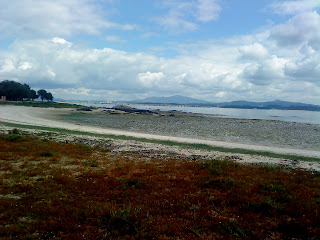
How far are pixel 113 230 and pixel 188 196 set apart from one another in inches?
158

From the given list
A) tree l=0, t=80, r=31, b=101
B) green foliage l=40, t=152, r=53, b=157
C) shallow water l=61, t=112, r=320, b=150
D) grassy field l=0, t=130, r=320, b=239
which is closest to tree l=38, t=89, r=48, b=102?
tree l=0, t=80, r=31, b=101

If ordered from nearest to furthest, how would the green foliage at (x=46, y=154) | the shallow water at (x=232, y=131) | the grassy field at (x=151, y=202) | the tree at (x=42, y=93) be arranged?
the grassy field at (x=151, y=202)
the green foliage at (x=46, y=154)
the shallow water at (x=232, y=131)
the tree at (x=42, y=93)

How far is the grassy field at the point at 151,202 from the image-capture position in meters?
7.03

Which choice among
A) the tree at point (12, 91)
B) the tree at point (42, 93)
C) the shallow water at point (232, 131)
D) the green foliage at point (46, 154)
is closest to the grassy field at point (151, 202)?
the green foliage at point (46, 154)

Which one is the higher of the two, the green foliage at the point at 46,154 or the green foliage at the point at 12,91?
the green foliage at the point at 12,91

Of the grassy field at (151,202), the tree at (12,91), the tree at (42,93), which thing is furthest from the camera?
the tree at (42,93)

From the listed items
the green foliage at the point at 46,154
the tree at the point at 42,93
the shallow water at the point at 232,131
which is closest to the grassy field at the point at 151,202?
the green foliage at the point at 46,154

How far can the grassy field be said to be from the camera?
703 cm

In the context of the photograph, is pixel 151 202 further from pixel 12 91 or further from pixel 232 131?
pixel 12 91

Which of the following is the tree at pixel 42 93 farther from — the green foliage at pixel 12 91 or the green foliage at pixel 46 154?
the green foliage at pixel 46 154

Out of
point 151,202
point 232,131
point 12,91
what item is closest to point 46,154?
point 151,202

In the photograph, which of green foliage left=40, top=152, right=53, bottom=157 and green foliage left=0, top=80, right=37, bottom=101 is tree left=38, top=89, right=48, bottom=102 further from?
green foliage left=40, top=152, right=53, bottom=157

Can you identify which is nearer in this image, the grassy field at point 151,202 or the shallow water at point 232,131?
the grassy field at point 151,202

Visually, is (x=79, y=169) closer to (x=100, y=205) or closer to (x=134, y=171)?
(x=134, y=171)
